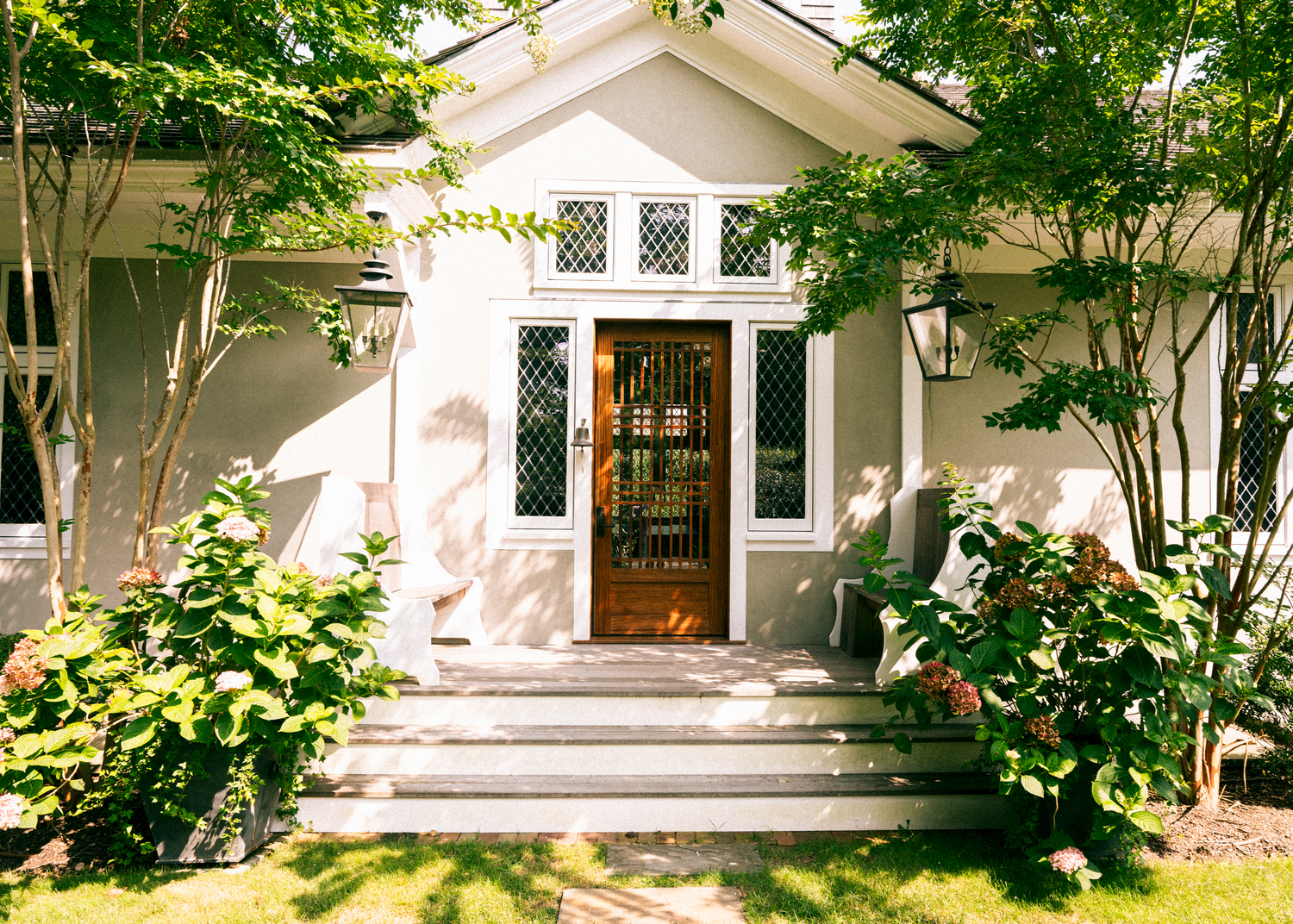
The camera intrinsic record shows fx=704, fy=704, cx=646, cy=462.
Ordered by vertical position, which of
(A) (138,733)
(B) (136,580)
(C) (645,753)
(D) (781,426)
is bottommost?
(C) (645,753)

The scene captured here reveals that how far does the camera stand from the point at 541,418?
4.79 meters

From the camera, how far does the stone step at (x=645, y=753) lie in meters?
3.31

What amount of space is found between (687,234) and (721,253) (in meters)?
0.27

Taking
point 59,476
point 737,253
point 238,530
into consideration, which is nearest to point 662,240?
point 737,253

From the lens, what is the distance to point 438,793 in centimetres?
316

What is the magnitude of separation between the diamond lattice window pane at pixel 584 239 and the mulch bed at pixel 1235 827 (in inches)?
169

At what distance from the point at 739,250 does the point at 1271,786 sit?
164 inches

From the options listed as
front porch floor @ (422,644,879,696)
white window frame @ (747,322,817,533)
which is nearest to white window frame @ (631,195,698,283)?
white window frame @ (747,322,817,533)

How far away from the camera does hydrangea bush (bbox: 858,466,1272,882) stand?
8.77 feet

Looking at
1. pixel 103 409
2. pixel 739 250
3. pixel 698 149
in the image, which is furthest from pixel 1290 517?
pixel 103 409

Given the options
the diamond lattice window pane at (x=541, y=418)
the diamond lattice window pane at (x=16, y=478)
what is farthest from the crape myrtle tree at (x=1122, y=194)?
the diamond lattice window pane at (x=16, y=478)

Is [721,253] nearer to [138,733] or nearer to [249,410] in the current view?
[249,410]

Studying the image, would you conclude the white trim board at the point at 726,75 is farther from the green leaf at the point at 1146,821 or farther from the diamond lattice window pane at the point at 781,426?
the green leaf at the point at 1146,821

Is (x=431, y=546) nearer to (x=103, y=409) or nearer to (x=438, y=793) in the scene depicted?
(x=438, y=793)
